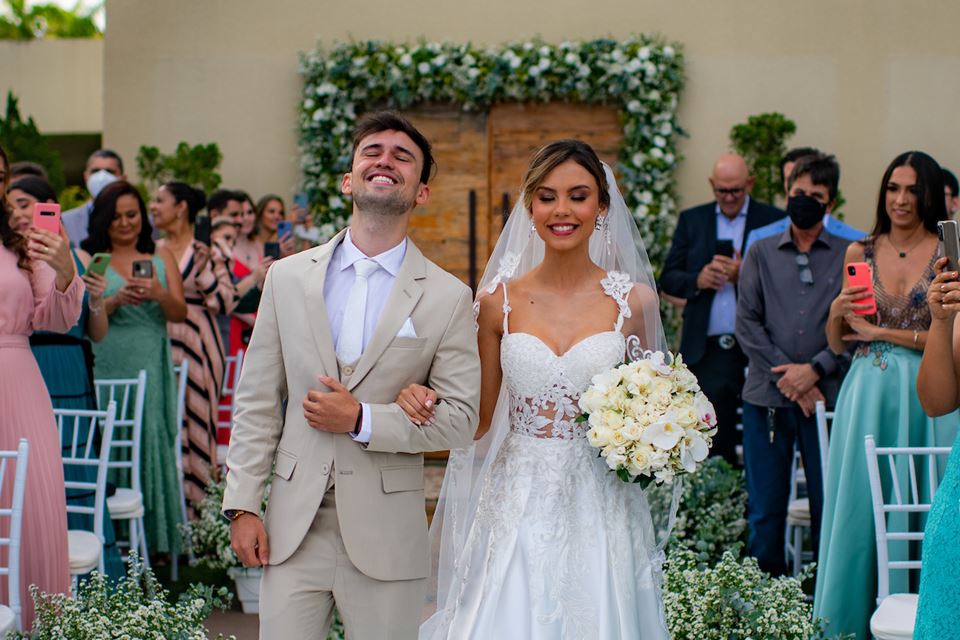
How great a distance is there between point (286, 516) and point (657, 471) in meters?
1.12

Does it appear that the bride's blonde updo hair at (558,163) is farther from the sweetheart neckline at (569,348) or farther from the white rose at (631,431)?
the white rose at (631,431)

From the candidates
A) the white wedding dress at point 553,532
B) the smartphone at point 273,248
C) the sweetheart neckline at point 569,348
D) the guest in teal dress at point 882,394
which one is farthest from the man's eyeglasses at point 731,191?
the sweetheart neckline at point 569,348

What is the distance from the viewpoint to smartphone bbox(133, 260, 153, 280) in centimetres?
656

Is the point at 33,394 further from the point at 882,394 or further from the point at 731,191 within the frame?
the point at 731,191

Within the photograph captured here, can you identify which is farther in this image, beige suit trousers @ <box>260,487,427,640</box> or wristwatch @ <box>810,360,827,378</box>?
wristwatch @ <box>810,360,827,378</box>

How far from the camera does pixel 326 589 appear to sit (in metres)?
3.25

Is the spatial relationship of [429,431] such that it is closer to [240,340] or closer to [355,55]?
[240,340]

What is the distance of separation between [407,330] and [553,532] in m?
0.81

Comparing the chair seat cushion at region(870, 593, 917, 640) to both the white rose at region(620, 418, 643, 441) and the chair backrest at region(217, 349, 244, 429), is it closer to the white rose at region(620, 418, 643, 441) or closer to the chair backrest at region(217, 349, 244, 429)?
the white rose at region(620, 418, 643, 441)

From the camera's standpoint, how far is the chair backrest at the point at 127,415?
5.97 metres

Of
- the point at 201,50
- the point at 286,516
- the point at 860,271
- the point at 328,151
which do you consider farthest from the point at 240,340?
the point at 286,516

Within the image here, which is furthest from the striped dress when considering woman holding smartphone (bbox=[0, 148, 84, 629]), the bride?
the bride

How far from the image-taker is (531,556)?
3596 mm

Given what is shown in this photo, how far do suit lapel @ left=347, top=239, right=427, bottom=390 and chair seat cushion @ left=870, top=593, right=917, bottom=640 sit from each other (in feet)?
6.45
